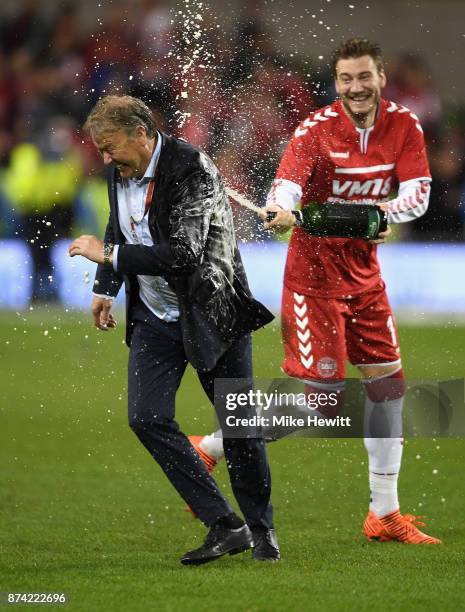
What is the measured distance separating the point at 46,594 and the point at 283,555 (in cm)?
113

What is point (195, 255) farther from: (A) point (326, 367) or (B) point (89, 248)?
(A) point (326, 367)

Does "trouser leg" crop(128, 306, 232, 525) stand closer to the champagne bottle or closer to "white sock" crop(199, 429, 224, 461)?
the champagne bottle

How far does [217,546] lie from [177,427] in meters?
0.47

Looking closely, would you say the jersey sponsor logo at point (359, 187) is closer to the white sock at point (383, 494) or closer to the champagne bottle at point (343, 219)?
the champagne bottle at point (343, 219)

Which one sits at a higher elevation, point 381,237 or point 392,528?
point 381,237

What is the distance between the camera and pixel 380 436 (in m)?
6.36

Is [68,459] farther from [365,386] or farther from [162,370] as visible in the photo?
[162,370]

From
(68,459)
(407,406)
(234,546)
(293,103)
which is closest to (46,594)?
(234,546)

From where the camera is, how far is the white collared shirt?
5273 millimetres

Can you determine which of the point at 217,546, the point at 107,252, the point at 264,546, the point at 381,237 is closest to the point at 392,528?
the point at 264,546

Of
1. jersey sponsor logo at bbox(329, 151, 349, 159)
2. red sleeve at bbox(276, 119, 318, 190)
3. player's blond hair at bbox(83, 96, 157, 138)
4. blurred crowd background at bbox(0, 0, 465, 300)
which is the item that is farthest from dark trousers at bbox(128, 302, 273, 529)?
blurred crowd background at bbox(0, 0, 465, 300)

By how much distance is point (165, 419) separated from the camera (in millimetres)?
5266

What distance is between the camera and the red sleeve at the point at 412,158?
6.28 meters

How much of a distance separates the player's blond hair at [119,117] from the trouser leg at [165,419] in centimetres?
74
